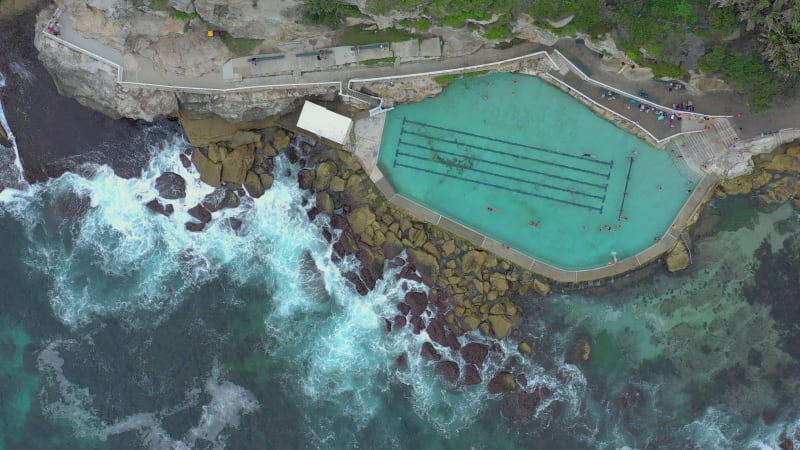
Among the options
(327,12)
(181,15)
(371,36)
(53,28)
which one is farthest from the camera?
(371,36)

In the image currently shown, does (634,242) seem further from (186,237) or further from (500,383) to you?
(186,237)

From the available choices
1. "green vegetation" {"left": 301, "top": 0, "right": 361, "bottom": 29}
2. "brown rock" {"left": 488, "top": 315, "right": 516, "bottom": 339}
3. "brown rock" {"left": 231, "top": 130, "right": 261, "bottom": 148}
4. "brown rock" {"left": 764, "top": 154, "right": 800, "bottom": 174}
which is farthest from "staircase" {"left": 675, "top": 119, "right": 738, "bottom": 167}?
"brown rock" {"left": 231, "top": 130, "right": 261, "bottom": 148}

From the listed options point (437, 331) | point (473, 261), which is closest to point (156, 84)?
point (473, 261)

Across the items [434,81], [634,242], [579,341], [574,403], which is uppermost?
[434,81]

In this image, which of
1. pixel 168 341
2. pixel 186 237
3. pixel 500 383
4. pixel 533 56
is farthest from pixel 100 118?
pixel 500 383

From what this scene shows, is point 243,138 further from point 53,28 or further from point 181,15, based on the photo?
point 53,28

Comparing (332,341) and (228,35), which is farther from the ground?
(228,35)
